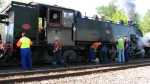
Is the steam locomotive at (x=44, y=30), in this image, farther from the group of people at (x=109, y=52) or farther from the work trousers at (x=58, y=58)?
the group of people at (x=109, y=52)

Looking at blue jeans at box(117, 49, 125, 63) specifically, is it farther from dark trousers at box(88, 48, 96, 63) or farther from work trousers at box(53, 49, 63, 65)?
work trousers at box(53, 49, 63, 65)

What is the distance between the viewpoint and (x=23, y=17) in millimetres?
16578

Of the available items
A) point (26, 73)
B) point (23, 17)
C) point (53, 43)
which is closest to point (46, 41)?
point (53, 43)

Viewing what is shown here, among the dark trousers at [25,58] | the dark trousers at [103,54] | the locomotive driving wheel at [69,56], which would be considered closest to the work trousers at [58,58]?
the locomotive driving wheel at [69,56]

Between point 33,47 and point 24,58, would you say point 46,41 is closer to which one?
point 33,47

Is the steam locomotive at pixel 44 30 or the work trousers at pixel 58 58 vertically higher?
the steam locomotive at pixel 44 30

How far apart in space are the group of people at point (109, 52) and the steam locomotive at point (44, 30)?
1.63ft

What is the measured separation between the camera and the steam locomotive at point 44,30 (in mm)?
16359

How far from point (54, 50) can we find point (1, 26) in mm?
2910

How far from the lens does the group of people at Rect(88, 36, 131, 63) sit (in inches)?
802

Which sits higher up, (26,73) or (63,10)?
(63,10)

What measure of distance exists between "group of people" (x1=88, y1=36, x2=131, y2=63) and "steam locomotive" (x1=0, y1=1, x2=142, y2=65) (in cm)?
50

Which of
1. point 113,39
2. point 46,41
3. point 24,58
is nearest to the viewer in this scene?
point 24,58

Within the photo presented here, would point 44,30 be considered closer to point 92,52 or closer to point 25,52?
point 25,52
